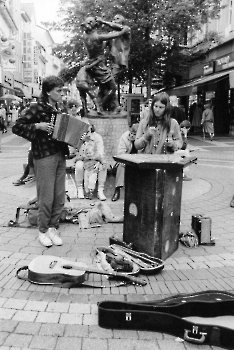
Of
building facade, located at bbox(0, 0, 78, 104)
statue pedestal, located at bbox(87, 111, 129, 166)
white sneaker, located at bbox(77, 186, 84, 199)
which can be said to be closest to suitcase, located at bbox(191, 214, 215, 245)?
white sneaker, located at bbox(77, 186, 84, 199)

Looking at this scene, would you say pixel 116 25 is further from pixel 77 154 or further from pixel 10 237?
pixel 10 237

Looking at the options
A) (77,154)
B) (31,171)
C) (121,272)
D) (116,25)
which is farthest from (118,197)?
(116,25)

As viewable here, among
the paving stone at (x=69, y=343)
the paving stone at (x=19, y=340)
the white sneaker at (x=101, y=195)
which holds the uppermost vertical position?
the white sneaker at (x=101, y=195)

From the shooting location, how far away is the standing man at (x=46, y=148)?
4.38m

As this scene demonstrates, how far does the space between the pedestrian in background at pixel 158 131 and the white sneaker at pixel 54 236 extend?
145cm

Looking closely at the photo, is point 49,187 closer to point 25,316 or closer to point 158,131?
point 158,131

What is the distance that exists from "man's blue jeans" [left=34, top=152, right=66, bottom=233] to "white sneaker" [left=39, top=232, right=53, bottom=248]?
6cm

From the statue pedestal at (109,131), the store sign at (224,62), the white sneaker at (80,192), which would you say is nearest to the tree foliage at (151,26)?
the store sign at (224,62)

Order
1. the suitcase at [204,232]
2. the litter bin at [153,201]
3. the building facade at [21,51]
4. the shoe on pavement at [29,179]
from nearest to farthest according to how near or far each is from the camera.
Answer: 1. the litter bin at [153,201]
2. the suitcase at [204,232]
3. the shoe on pavement at [29,179]
4. the building facade at [21,51]

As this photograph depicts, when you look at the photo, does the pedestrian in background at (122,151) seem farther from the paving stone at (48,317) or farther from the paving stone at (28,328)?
Result: the paving stone at (28,328)

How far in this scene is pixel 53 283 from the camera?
12.0ft

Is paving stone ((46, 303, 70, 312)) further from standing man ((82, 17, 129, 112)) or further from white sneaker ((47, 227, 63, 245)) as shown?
standing man ((82, 17, 129, 112))

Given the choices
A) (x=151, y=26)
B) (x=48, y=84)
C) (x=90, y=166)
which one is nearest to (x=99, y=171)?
(x=90, y=166)

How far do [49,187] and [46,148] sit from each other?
18.0 inches
